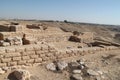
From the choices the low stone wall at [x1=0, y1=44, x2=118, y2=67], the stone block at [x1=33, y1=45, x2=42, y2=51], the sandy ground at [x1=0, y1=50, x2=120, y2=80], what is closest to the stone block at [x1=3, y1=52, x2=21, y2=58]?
the low stone wall at [x1=0, y1=44, x2=118, y2=67]

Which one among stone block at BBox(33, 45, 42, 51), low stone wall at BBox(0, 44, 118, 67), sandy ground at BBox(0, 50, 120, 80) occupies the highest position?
stone block at BBox(33, 45, 42, 51)

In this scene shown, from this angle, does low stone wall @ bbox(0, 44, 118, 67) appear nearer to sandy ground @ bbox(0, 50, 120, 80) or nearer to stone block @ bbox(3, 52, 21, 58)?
stone block @ bbox(3, 52, 21, 58)

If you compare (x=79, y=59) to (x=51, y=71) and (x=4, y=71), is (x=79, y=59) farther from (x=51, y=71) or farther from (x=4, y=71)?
(x=4, y=71)

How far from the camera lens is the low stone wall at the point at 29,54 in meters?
6.95

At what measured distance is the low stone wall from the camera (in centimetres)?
695

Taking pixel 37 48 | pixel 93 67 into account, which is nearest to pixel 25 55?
pixel 37 48

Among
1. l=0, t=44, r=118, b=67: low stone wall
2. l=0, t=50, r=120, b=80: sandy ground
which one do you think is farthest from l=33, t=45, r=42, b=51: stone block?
l=0, t=50, r=120, b=80: sandy ground

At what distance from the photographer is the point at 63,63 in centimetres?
783

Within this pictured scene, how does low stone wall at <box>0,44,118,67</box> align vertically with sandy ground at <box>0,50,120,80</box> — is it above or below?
above

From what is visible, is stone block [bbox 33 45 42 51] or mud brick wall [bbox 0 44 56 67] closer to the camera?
mud brick wall [bbox 0 44 56 67]

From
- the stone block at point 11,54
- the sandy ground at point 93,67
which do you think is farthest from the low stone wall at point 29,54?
the sandy ground at point 93,67

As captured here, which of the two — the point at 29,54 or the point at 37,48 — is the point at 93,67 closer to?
the point at 37,48

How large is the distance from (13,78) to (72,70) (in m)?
2.07

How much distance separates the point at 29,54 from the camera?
7.45 metres
